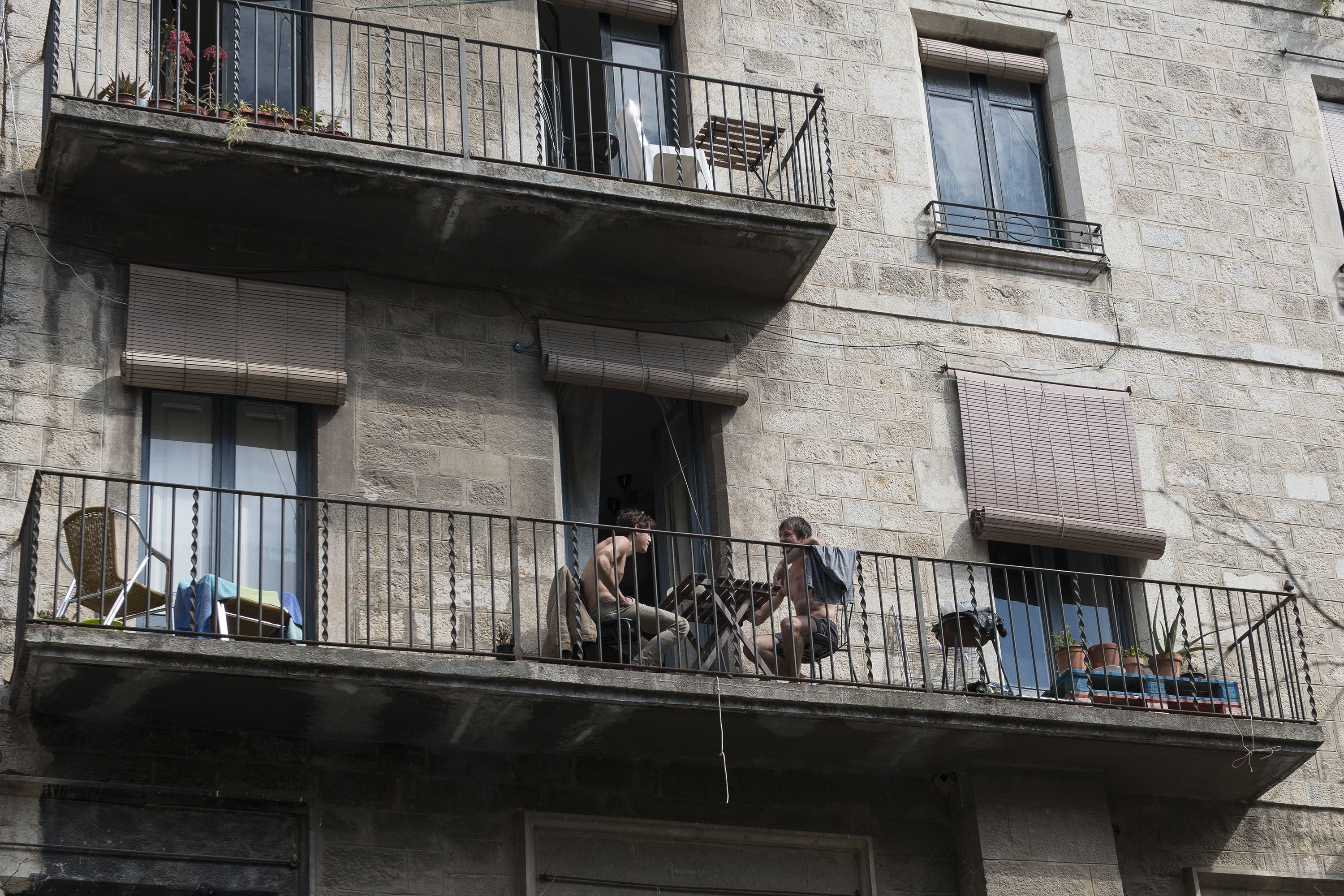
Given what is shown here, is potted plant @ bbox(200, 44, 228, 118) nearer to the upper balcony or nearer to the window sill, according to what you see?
the upper balcony

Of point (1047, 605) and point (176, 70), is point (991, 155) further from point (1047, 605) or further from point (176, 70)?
point (176, 70)

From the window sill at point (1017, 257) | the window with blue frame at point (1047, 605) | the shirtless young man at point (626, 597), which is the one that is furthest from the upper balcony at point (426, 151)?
the window with blue frame at point (1047, 605)

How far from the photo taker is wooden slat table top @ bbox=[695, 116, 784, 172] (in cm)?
1363

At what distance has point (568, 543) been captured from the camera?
1285cm

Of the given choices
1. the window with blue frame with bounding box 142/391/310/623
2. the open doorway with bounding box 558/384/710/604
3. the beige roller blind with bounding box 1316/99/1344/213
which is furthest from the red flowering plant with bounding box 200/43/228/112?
the beige roller blind with bounding box 1316/99/1344/213

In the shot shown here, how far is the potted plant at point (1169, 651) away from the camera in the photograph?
12609 millimetres

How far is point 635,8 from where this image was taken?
14.4 m

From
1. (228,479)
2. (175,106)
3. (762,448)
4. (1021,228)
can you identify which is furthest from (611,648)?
(1021,228)

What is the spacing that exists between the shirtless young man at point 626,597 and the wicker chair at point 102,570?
2.30 meters

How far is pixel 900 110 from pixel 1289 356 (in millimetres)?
3187

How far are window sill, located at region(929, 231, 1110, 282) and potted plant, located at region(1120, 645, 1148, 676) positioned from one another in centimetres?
286

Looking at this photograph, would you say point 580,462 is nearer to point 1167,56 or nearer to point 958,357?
point 958,357

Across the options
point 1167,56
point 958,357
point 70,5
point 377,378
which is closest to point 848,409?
point 958,357

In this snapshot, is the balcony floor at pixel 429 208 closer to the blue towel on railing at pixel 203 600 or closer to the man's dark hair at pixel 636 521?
the man's dark hair at pixel 636 521
